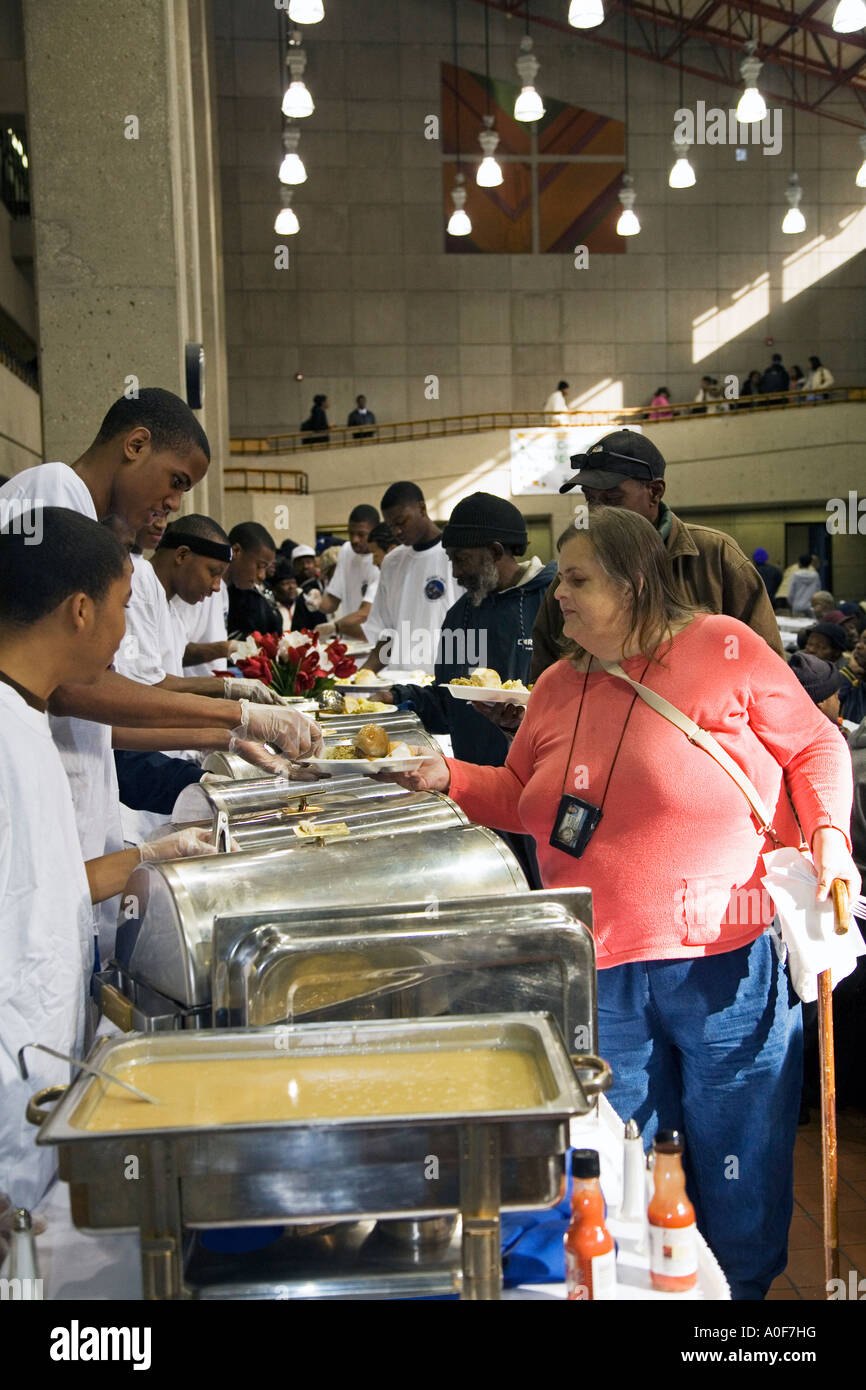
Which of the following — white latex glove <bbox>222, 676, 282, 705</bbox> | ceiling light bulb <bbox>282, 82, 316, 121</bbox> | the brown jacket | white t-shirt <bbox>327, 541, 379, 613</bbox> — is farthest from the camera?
ceiling light bulb <bbox>282, 82, 316, 121</bbox>

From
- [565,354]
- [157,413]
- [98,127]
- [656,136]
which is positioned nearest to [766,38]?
[656,136]

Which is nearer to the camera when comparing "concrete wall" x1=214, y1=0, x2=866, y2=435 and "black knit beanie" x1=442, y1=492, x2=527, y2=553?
"black knit beanie" x1=442, y1=492, x2=527, y2=553

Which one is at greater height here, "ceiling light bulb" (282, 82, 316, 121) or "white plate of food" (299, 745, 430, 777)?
"ceiling light bulb" (282, 82, 316, 121)

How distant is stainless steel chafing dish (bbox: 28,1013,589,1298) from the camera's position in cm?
100

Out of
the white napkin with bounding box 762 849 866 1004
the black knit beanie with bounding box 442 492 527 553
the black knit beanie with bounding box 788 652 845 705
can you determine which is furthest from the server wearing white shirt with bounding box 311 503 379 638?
the white napkin with bounding box 762 849 866 1004

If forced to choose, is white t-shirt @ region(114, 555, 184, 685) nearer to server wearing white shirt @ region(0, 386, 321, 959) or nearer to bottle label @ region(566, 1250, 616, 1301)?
server wearing white shirt @ region(0, 386, 321, 959)

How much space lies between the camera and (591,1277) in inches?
43.8

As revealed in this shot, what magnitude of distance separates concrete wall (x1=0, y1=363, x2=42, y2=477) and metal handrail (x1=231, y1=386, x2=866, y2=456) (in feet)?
30.7

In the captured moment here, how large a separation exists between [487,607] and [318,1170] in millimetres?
2692

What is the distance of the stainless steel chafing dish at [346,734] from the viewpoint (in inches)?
102

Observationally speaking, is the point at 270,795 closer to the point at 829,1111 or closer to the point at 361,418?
the point at 829,1111

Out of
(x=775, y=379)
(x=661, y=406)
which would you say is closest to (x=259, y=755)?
(x=661, y=406)
